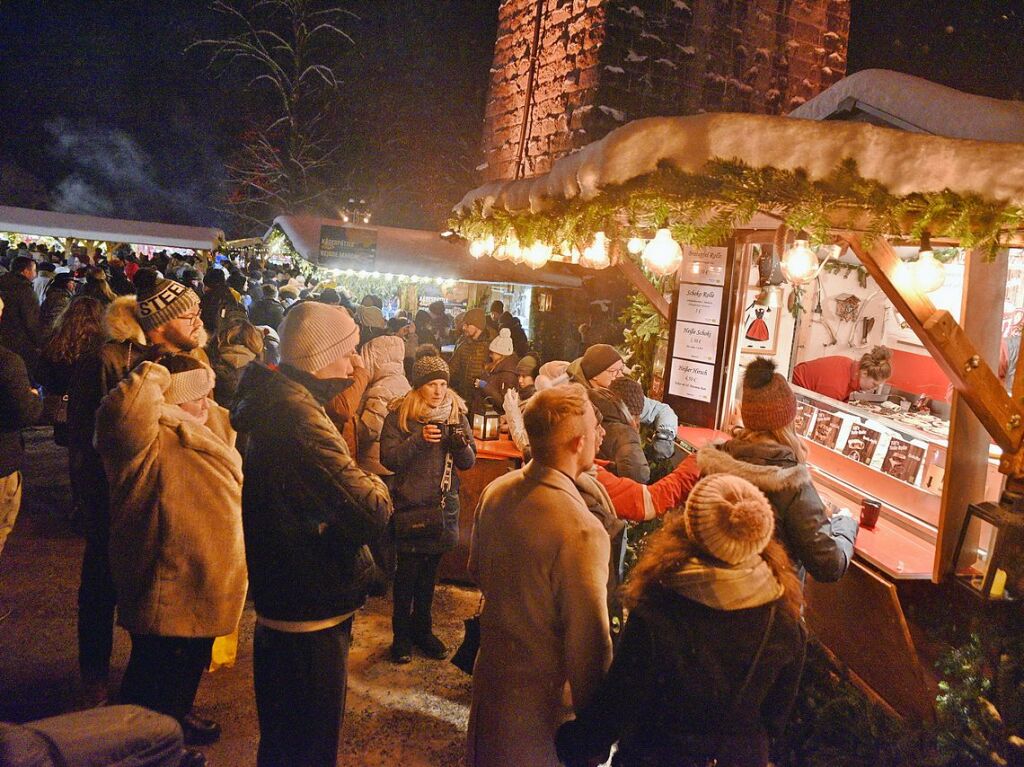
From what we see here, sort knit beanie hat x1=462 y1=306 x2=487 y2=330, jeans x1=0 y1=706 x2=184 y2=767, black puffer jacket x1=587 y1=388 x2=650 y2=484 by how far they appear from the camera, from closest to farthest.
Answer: jeans x1=0 y1=706 x2=184 y2=767 < black puffer jacket x1=587 y1=388 x2=650 y2=484 < knit beanie hat x1=462 y1=306 x2=487 y2=330

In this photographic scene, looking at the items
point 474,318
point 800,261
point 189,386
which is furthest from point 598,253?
point 474,318

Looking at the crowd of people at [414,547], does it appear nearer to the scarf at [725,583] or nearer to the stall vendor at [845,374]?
the scarf at [725,583]

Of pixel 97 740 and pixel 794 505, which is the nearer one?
pixel 97 740

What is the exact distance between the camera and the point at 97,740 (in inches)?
55.7

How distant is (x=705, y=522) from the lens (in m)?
2.11

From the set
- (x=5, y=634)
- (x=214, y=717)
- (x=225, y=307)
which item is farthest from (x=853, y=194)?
(x=225, y=307)

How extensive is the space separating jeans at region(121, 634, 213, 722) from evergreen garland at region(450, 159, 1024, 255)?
3.17 metres

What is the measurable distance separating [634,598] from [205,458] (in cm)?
203

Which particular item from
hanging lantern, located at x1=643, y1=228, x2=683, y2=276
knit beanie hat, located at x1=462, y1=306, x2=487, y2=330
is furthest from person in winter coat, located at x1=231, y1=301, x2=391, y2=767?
knit beanie hat, located at x1=462, y1=306, x2=487, y2=330

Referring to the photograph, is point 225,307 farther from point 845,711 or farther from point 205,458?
point 845,711

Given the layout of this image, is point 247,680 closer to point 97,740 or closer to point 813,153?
point 97,740

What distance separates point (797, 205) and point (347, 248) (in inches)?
369

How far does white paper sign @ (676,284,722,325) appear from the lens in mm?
6629

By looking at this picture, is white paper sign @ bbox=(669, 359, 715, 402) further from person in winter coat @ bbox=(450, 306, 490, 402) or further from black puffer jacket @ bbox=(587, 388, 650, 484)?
person in winter coat @ bbox=(450, 306, 490, 402)
